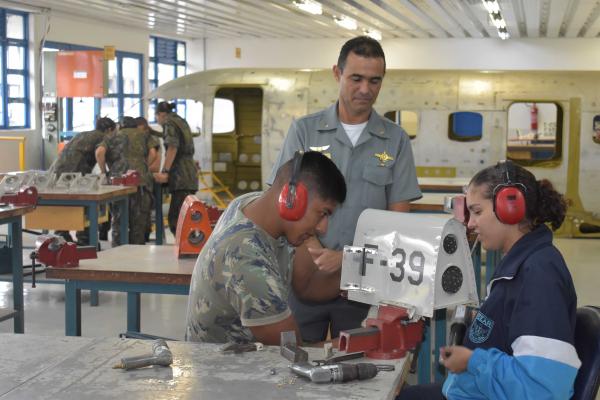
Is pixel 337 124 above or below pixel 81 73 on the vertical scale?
below

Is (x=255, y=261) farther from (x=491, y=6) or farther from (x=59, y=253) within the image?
(x=491, y=6)

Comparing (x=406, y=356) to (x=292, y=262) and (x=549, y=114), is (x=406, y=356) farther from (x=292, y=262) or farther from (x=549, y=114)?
(x=549, y=114)

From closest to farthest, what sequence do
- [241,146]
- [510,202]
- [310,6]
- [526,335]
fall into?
[526,335], [510,202], [241,146], [310,6]

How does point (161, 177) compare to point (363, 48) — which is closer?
point (363, 48)

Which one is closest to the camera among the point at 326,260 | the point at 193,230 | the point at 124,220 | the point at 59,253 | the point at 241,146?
the point at 326,260

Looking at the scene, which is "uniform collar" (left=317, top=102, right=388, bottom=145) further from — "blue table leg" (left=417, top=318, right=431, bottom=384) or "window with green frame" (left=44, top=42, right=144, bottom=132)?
"window with green frame" (left=44, top=42, right=144, bottom=132)

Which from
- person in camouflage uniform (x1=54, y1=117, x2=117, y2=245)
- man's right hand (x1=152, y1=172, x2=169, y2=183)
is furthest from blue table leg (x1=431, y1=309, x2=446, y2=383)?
man's right hand (x1=152, y1=172, x2=169, y2=183)

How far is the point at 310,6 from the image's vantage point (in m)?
15.2

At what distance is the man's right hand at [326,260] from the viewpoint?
3.24m

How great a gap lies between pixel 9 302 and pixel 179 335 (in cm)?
188

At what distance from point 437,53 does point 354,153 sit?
18.1 meters

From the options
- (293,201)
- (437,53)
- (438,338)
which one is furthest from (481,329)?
(437,53)

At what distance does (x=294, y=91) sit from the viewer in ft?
39.6

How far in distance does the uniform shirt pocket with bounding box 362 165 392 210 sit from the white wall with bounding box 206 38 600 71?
17415 mm
